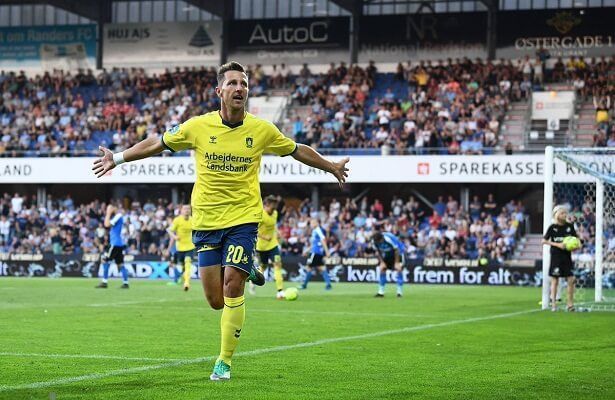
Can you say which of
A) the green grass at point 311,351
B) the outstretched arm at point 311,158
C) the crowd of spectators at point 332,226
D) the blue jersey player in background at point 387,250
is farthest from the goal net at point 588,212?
the outstretched arm at point 311,158

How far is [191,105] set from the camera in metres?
46.2

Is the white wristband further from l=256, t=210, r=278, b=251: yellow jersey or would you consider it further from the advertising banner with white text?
the advertising banner with white text

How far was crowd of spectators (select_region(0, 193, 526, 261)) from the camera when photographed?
37.5 m

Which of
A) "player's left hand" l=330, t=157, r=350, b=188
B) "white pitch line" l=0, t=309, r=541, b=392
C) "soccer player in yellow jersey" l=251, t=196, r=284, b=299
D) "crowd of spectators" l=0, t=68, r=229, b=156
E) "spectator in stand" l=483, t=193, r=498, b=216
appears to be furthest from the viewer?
"crowd of spectators" l=0, t=68, r=229, b=156

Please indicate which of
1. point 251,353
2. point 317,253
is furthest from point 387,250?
point 251,353

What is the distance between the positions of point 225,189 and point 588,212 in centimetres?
2532

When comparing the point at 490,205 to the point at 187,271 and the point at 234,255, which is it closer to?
the point at 187,271

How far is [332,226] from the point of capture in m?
40.3

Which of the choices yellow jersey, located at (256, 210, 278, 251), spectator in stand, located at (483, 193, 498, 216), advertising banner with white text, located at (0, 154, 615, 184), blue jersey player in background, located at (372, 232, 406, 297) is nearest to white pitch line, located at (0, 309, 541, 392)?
blue jersey player in background, located at (372, 232, 406, 297)

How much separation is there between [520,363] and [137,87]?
1555 inches

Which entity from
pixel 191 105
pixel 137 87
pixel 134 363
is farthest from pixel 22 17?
pixel 134 363

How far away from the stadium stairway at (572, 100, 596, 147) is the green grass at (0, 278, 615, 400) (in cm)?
2006

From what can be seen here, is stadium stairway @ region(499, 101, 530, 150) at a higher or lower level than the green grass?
higher

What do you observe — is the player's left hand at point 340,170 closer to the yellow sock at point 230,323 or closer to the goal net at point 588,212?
the yellow sock at point 230,323
